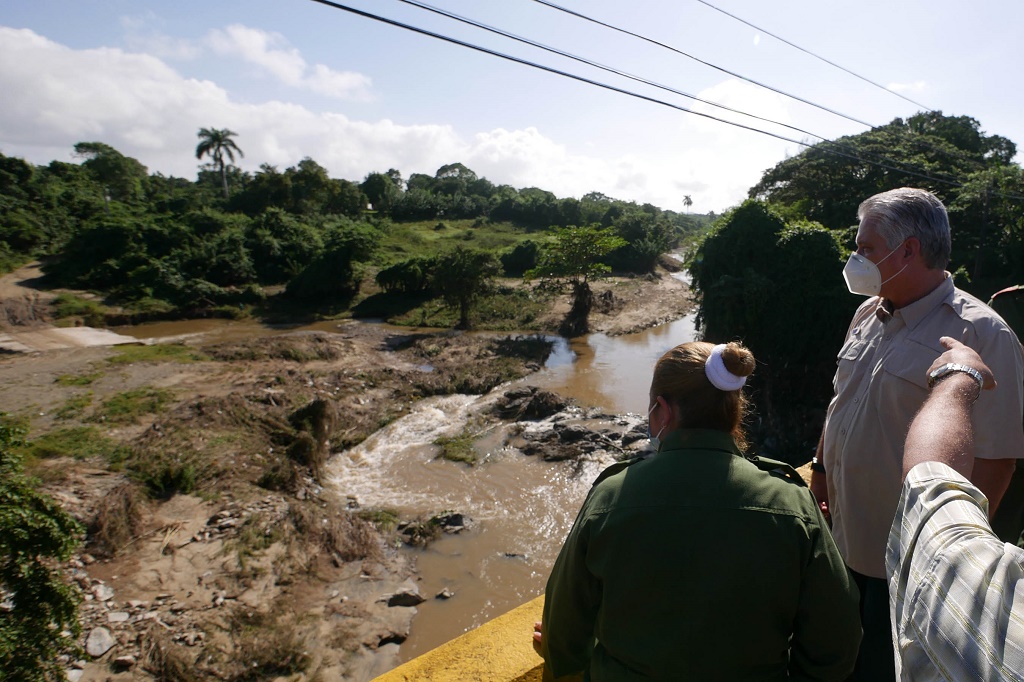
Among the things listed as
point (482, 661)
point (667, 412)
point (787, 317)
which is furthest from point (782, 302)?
point (667, 412)

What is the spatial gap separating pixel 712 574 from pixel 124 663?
538 centimetres

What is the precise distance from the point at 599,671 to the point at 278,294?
26.4m

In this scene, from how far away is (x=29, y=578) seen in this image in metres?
3.14

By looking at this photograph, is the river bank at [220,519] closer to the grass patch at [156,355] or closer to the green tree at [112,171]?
the grass patch at [156,355]

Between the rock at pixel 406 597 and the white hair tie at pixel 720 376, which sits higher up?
the white hair tie at pixel 720 376

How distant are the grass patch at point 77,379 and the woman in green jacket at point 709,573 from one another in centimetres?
1301

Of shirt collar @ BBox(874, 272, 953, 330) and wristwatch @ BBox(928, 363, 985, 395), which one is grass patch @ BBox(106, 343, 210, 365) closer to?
shirt collar @ BBox(874, 272, 953, 330)

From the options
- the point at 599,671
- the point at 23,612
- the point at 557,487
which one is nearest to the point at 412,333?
the point at 557,487

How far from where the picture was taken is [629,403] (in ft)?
43.9

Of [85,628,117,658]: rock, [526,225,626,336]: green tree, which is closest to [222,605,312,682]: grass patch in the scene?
[85,628,117,658]: rock

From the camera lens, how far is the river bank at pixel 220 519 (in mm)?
5043

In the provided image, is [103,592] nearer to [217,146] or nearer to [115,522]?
[115,522]

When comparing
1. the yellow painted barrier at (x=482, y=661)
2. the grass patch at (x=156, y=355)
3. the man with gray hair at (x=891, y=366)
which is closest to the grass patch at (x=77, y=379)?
the grass patch at (x=156, y=355)

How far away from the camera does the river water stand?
6.47m
